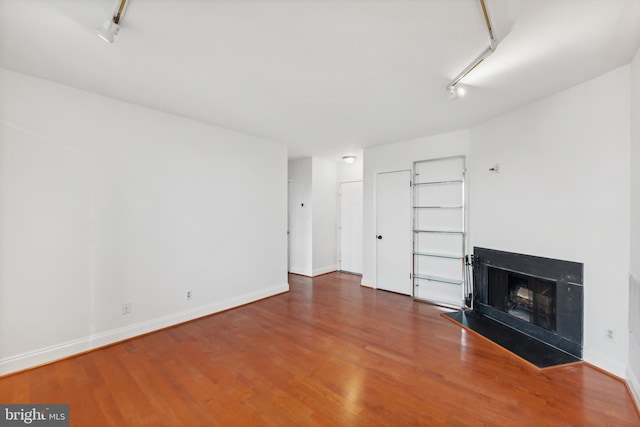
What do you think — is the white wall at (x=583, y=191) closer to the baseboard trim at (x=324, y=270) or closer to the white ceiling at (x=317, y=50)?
the white ceiling at (x=317, y=50)

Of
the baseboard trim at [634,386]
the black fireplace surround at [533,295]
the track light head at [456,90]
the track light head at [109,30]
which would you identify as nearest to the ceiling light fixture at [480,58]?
the track light head at [456,90]

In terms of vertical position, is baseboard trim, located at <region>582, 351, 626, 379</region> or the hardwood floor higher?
baseboard trim, located at <region>582, 351, 626, 379</region>

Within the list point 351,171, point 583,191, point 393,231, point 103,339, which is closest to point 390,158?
point 393,231

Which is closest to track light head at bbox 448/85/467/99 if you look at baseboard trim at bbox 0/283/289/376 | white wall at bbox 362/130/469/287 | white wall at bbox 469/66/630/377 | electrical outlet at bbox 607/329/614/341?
white wall at bbox 469/66/630/377

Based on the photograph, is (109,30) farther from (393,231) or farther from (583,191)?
(393,231)

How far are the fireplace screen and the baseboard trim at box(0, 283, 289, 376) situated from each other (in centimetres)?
366

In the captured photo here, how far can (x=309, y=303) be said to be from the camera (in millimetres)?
4211

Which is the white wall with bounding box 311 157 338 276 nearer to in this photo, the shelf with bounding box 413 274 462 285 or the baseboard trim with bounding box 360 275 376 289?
the baseboard trim with bounding box 360 275 376 289

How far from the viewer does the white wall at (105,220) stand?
2395mm

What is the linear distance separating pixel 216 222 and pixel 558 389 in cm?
412

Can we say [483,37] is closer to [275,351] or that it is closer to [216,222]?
[275,351]

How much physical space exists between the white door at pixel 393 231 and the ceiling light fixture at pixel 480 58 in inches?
86.0

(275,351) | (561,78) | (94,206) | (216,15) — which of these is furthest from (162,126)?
(561,78)

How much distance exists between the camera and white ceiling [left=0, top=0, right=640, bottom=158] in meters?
1.63
